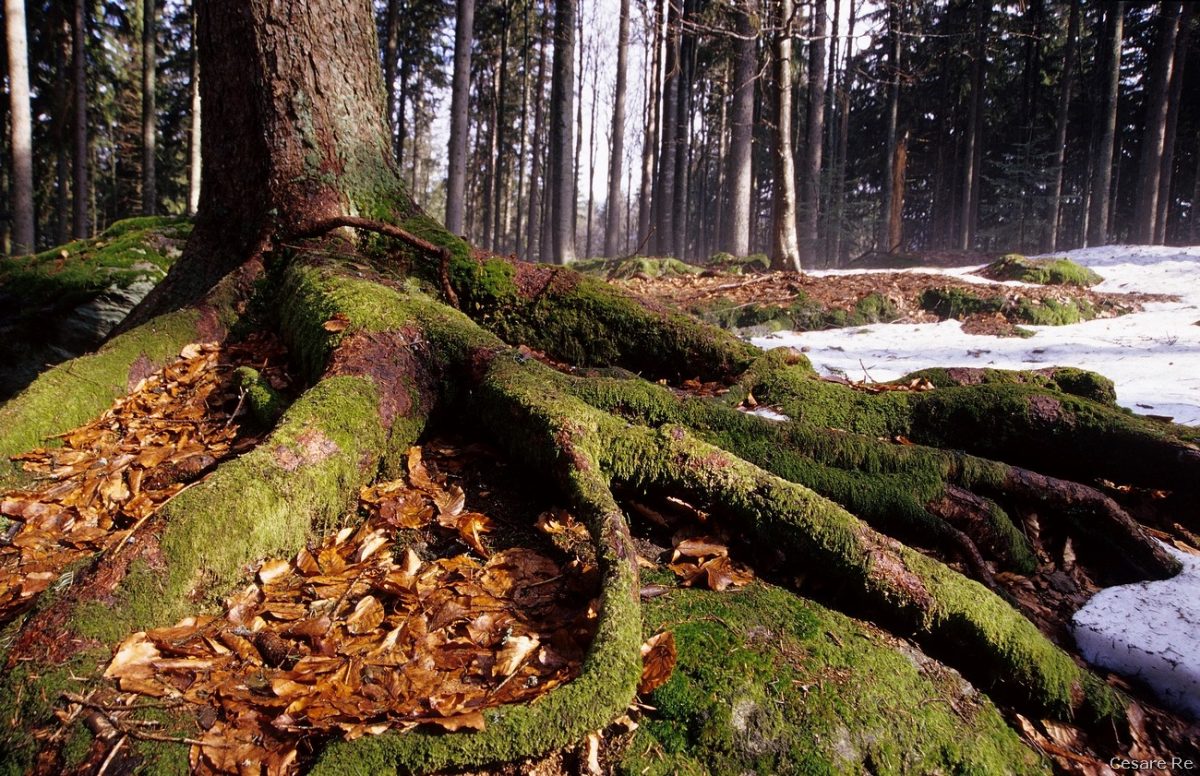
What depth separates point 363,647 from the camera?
1.70 meters

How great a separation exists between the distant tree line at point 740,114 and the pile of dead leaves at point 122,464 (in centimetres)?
962

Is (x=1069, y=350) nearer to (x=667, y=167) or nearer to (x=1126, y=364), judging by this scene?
(x=1126, y=364)

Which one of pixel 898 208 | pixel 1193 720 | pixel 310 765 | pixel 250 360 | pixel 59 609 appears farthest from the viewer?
pixel 898 208

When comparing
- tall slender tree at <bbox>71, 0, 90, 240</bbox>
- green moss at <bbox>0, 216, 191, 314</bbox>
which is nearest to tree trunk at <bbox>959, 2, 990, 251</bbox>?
green moss at <bbox>0, 216, 191, 314</bbox>

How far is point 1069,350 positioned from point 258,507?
773 cm

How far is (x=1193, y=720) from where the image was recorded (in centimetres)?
190

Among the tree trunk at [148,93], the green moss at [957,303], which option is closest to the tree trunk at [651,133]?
the green moss at [957,303]

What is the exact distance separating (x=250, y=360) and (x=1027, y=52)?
3765cm

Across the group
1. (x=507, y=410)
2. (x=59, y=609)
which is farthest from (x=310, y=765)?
(x=507, y=410)

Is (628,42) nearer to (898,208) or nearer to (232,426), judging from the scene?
(898,208)

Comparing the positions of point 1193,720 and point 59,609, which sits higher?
point 59,609

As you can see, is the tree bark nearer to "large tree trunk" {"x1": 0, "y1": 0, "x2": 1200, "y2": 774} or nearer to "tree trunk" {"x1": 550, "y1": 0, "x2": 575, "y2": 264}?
"tree trunk" {"x1": 550, "y1": 0, "x2": 575, "y2": 264}

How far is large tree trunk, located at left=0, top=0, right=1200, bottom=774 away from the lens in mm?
1538

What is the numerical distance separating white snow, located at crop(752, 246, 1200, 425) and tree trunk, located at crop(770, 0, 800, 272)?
3.31 metres
